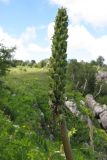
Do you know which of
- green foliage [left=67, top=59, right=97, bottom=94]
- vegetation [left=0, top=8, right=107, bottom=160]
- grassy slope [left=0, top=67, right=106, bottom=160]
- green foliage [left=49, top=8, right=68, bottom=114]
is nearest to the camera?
green foliage [left=49, top=8, right=68, bottom=114]

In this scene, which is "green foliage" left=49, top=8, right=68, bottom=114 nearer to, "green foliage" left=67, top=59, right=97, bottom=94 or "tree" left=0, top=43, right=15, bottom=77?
"tree" left=0, top=43, right=15, bottom=77

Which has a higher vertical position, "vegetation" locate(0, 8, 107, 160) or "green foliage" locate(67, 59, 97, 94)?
"green foliage" locate(67, 59, 97, 94)

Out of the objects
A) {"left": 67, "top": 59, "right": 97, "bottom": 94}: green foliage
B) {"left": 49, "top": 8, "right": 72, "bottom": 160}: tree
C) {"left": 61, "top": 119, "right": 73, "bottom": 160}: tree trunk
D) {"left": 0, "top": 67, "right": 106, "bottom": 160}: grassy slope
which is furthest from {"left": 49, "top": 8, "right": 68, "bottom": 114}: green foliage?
{"left": 67, "top": 59, "right": 97, "bottom": 94}: green foliage

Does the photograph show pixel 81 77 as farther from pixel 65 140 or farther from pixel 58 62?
pixel 58 62

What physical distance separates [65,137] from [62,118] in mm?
360

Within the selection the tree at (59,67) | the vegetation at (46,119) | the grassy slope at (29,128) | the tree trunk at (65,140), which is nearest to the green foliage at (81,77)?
the vegetation at (46,119)

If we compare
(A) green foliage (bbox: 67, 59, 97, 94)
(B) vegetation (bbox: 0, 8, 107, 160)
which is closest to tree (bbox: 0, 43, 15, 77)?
→ (B) vegetation (bbox: 0, 8, 107, 160)

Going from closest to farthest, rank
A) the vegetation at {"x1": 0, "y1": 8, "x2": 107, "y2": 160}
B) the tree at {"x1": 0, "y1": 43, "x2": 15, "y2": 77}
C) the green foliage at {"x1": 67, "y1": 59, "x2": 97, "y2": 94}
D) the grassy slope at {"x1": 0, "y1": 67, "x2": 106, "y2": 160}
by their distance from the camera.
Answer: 1. the vegetation at {"x1": 0, "y1": 8, "x2": 107, "y2": 160}
2. the grassy slope at {"x1": 0, "y1": 67, "x2": 106, "y2": 160}
3. the tree at {"x1": 0, "y1": 43, "x2": 15, "y2": 77}
4. the green foliage at {"x1": 67, "y1": 59, "x2": 97, "y2": 94}

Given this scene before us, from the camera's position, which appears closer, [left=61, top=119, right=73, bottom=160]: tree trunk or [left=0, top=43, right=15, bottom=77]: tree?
[left=61, top=119, right=73, bottom=160]: tree trunk

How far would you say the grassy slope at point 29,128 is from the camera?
71.1 ft

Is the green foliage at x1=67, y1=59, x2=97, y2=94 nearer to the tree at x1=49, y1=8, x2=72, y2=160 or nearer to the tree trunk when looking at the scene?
the tree trunk

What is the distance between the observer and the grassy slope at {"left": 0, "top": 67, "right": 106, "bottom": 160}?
853 inches

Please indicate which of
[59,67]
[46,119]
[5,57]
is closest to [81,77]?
[5,57]

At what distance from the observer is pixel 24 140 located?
973 inches
